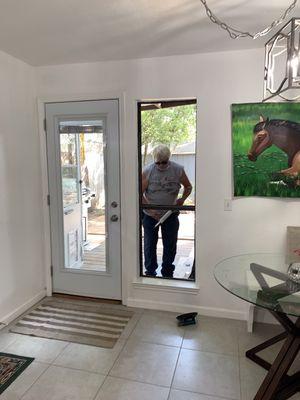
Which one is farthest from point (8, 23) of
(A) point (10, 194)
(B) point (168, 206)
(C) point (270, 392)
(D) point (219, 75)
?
(C) point (270, 392)

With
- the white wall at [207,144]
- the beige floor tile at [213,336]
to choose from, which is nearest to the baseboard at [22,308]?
the white wall at [207,144]

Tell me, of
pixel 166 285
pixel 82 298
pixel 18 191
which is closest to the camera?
pixel 18 191

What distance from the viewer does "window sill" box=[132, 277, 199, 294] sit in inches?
112

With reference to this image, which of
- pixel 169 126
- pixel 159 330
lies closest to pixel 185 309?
pixel 159 330

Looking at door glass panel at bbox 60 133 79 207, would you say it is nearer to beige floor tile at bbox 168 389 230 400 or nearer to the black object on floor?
the black object on floor

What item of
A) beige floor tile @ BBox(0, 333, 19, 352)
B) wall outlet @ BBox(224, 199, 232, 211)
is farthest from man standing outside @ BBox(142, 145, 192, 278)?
beige floor tile @ BBox(0, 333, 19, 352)

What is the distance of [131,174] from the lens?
2846 mm

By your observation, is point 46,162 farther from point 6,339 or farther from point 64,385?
point 64,385

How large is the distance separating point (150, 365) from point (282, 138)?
198 cm

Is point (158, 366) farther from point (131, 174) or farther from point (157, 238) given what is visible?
point (131, 174)

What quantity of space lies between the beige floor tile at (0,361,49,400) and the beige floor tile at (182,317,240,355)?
105 centimetres

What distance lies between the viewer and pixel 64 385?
1.96m

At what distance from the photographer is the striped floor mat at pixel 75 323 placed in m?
2.48

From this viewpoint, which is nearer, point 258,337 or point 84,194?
point 258,337
